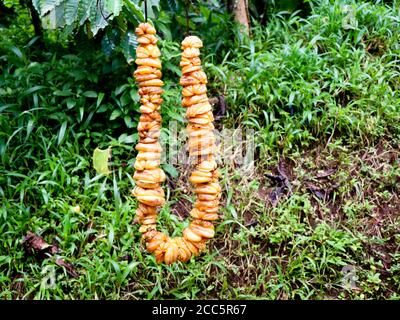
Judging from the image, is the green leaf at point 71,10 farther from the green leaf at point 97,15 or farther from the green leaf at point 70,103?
the green leaf at point 70,103

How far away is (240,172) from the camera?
9.16 feet

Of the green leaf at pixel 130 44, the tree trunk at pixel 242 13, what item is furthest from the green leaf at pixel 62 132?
the tree trunk at pixel 242 13

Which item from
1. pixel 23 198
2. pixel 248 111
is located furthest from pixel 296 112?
pixel 23 198

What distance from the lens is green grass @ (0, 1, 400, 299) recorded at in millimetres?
2453

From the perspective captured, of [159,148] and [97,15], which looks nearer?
[159,148]

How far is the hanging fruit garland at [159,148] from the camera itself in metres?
1.45

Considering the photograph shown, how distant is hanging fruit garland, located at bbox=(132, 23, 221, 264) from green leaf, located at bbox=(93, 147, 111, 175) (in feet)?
4.09

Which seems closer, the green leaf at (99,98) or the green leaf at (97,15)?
the green leaf at (97,15)

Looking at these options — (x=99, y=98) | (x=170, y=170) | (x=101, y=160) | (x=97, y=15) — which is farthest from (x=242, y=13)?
(x=97, y=15)

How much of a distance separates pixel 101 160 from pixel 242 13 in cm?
145

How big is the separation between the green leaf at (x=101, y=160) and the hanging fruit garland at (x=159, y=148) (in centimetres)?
125

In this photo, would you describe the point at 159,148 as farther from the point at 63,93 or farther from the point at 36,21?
the point at 36,21

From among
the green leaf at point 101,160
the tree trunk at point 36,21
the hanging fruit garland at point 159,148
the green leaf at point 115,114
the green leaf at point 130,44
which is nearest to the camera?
the hanging fruit garland at point 159,148

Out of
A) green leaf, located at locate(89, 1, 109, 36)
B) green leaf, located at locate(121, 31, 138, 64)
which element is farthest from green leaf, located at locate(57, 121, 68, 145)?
green leaf, located at locate(89, 1, 109, 36)
